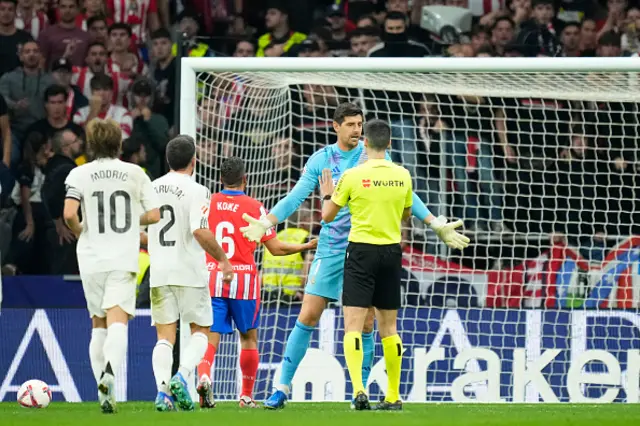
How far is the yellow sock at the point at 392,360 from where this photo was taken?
789cm

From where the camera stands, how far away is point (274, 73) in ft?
34.8

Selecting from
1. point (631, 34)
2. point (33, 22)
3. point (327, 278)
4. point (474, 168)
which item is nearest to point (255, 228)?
point (327, 278)

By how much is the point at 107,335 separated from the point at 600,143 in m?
6.88

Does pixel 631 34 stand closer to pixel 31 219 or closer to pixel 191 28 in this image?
pixel 191 28

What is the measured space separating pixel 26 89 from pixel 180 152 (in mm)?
6373

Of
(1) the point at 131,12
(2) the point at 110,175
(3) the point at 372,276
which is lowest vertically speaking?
(3) the point at 372,276

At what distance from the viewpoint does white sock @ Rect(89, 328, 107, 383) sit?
7.66 metres

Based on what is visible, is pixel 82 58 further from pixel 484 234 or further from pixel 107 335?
pixel 107 335

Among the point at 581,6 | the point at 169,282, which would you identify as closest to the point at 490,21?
the point at 581,6

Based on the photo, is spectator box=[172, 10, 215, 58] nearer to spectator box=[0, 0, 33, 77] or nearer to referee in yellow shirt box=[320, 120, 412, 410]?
spectator box=[0, 0, 33, 77]

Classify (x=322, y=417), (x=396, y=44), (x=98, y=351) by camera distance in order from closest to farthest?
(x=322, y=417) < (x=98, y=351) < (x=396, y=44)

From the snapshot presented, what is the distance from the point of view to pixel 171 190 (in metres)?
8.27

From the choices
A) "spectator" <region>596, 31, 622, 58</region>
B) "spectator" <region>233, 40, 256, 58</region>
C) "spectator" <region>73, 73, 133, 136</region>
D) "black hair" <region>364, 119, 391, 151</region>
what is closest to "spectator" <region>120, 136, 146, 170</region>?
"spectator" <region>73, 73, 133, 136</region>

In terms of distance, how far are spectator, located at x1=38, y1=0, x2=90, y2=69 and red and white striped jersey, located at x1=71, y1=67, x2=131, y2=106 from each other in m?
0.13
